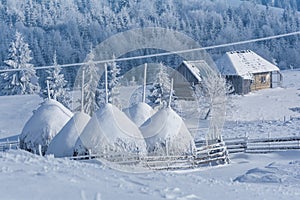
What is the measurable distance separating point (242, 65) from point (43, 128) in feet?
118

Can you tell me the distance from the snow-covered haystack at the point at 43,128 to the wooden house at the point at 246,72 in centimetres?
3282

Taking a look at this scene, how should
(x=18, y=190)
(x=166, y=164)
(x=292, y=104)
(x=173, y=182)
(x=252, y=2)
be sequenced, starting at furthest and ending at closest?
(x=252, y=2)
(x=292, y=104)
(x=166, y=164)
(x=173, y=182)
(x=18, y=190)

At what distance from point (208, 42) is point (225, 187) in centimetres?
9465

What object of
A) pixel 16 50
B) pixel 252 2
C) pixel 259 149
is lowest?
pixel 259 149

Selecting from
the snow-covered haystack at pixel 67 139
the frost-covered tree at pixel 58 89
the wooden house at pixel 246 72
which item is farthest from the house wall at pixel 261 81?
the snow-covered haystack at pixel 67 139

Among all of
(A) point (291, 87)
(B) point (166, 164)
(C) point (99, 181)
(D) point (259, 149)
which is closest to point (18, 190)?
(C) point (99, 181)

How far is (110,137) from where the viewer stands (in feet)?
48.6

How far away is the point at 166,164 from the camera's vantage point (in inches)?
613

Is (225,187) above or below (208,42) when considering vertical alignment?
below

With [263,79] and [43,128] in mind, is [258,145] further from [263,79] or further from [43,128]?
[263,79]

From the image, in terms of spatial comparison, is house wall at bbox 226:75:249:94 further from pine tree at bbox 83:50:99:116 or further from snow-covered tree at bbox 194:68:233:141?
pine tree at bbox 83:50:99:116

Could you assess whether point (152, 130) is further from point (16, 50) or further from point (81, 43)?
point (81, 43)

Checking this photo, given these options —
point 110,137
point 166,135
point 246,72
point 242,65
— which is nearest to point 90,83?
point 246,72

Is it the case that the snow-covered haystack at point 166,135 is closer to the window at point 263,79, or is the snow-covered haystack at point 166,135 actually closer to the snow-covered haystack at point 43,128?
the snow-covered haystack at point 43,128
